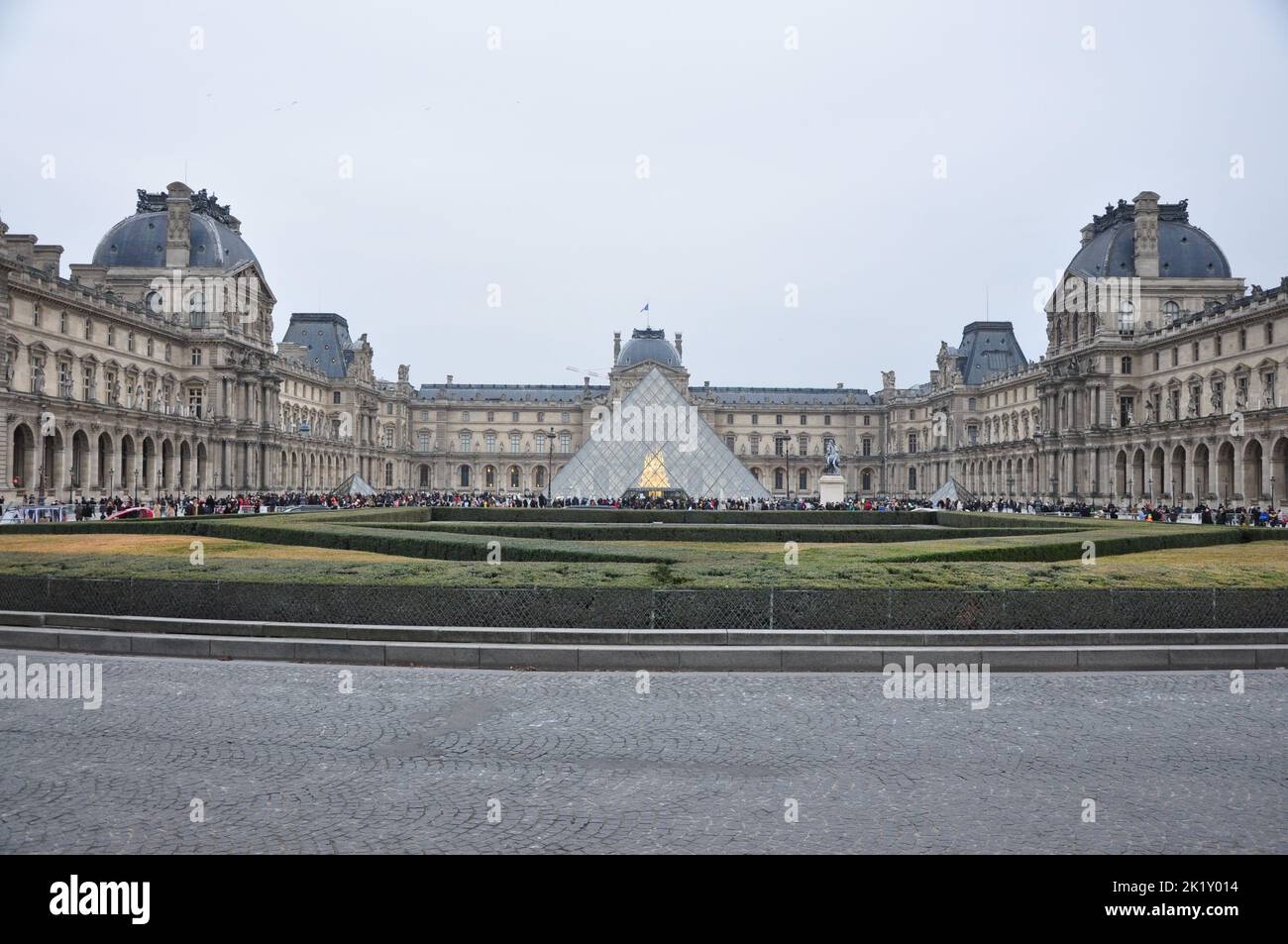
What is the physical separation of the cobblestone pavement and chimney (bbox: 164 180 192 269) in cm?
5303

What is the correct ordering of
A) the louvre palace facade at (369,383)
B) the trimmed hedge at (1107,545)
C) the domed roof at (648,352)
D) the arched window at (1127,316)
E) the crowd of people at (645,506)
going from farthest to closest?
the domed roof at (648,352)
the arched window at (1127,316)
the louvre palace facade at (369,383)
the crowd of people at (645,506)
the trimmed hedge at (1107,545)

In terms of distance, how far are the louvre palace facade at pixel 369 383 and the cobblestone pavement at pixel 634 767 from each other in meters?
34.1

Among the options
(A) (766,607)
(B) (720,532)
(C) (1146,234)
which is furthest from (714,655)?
(C) (1146,234)

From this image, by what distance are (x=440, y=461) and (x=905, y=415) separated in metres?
45.4

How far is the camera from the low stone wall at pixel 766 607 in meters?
10.0

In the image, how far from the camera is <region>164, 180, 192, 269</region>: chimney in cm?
5466

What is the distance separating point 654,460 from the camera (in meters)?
47.2

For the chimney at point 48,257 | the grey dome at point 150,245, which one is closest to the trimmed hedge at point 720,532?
the chimney at point 48,257

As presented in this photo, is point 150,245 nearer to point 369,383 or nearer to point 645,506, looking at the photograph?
point 369,383

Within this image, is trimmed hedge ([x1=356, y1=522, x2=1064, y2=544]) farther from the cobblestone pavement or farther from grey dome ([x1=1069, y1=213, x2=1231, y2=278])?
grey dome ([x1=1069, y1=213, x2=1231, y2=278])

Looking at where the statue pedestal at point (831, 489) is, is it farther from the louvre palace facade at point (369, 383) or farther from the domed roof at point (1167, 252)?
the domed roof at point (1167, 252)

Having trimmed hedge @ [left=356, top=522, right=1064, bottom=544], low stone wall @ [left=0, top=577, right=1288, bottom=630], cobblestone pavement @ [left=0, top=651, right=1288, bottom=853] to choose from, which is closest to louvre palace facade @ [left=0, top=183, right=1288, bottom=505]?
trimmed hedge @ [left=356, top=522, right=1064, bottom=544]

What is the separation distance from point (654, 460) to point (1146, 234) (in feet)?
110

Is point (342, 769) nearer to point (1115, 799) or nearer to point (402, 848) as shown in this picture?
point (402, 848)
